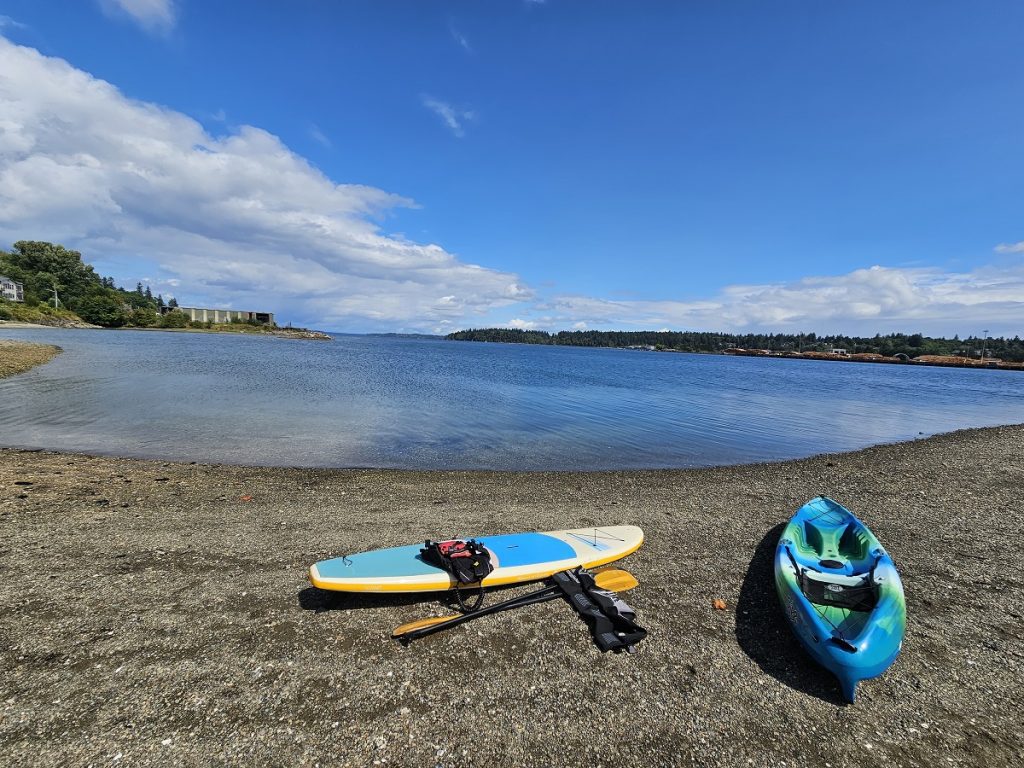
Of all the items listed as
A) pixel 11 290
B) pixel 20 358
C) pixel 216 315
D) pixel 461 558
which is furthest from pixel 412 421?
pixel 216 315

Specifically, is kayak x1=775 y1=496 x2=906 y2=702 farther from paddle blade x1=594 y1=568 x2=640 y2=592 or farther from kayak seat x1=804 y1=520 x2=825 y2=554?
paddle blade x1=594 y1=568 x2=640 y2=592

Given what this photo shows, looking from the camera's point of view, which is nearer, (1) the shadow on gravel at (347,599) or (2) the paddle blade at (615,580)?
(1) the shadow on gravel at (347,599)

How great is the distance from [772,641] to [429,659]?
4.13 meters

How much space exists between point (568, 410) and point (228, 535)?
817 inches

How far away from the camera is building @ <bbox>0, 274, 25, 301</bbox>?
104875 mm

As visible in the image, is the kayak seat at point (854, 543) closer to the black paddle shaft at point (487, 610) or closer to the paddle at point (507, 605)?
the paddle at point (507, 605)

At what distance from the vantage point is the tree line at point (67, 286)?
370ft

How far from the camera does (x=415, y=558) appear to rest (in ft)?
21.4

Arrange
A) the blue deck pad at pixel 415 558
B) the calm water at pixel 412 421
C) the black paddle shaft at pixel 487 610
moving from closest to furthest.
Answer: the black paddle shaft at pixel 487 610 → the blue deck pad at pixel 415 558 → the calm water at pixel 412 421

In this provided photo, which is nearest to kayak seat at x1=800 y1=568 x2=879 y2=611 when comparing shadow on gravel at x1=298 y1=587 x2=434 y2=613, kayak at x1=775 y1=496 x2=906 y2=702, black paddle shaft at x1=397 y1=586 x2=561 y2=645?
kayak at x1=775 y1=496 x2=906 y2=702

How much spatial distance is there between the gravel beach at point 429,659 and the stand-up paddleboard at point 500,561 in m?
0.35

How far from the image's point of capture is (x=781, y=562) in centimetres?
641

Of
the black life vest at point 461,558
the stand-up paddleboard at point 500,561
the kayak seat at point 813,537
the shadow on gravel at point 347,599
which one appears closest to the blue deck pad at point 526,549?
the stand-up paddleboard at point 500,561

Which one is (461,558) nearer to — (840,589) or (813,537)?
(840,589)
